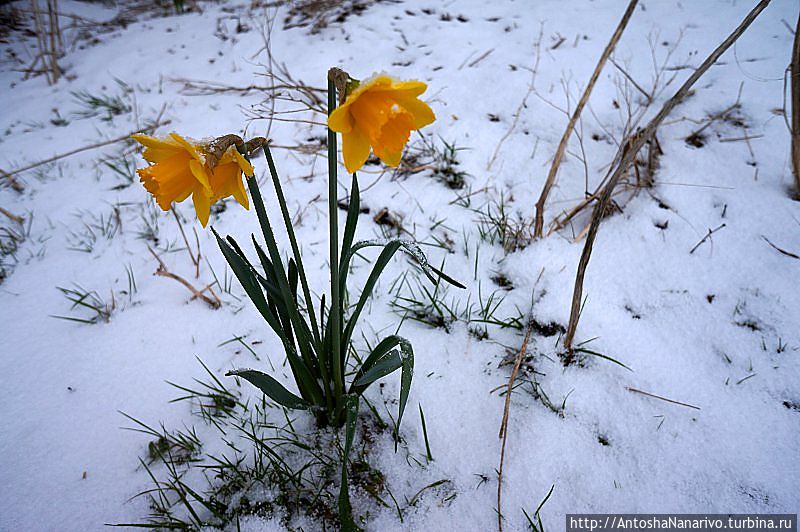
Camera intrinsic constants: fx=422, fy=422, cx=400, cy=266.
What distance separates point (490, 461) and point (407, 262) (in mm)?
828

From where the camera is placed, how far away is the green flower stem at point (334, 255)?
2.62 ft

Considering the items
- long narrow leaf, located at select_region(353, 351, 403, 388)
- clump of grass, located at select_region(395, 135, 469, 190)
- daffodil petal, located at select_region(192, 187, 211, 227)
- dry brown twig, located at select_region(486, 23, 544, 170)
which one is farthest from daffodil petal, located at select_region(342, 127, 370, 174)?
dry brown twig, located at select_region(486, 23, 544, 170)

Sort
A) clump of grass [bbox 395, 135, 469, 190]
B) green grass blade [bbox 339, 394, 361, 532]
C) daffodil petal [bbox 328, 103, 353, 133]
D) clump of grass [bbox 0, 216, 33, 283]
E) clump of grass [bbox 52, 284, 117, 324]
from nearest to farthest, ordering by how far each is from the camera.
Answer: daffodil petal [bbox 328, 103, 353, 133]
green grass blade [bbox 339, 394, 361, 532]
clump of grass [bbox 52, 284, 117, 324]
clump of grass [bbox 0, 216, 33, 283]
clump of grass [bbox 395, 135, 469, 190]

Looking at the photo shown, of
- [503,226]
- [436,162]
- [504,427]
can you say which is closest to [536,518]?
[504,427]

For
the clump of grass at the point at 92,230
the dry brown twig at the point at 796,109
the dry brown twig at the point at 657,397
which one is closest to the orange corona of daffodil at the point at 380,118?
the dry brown twig at the point at 657,397

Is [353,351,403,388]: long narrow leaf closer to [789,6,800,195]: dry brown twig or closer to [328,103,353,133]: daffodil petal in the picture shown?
[328,103,353,133]: daffodil petal

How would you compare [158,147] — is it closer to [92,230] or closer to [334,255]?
[334,255]

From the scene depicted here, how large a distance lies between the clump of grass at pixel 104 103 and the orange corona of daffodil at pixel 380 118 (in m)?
2.76

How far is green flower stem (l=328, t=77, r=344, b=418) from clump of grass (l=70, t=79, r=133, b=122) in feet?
8.74

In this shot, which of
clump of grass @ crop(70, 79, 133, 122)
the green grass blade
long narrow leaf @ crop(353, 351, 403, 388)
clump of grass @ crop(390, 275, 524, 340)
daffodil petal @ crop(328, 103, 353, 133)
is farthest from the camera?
clump of grass @ crop(70, 79, 133, 122)

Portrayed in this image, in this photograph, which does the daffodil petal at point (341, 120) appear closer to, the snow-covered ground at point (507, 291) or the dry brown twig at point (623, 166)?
the dry brown twig at point (623, 166)

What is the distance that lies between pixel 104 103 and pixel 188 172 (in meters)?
2.71

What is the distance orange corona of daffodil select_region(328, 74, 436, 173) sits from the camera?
0.71 metres

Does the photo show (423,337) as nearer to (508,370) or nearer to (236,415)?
(508,370)
